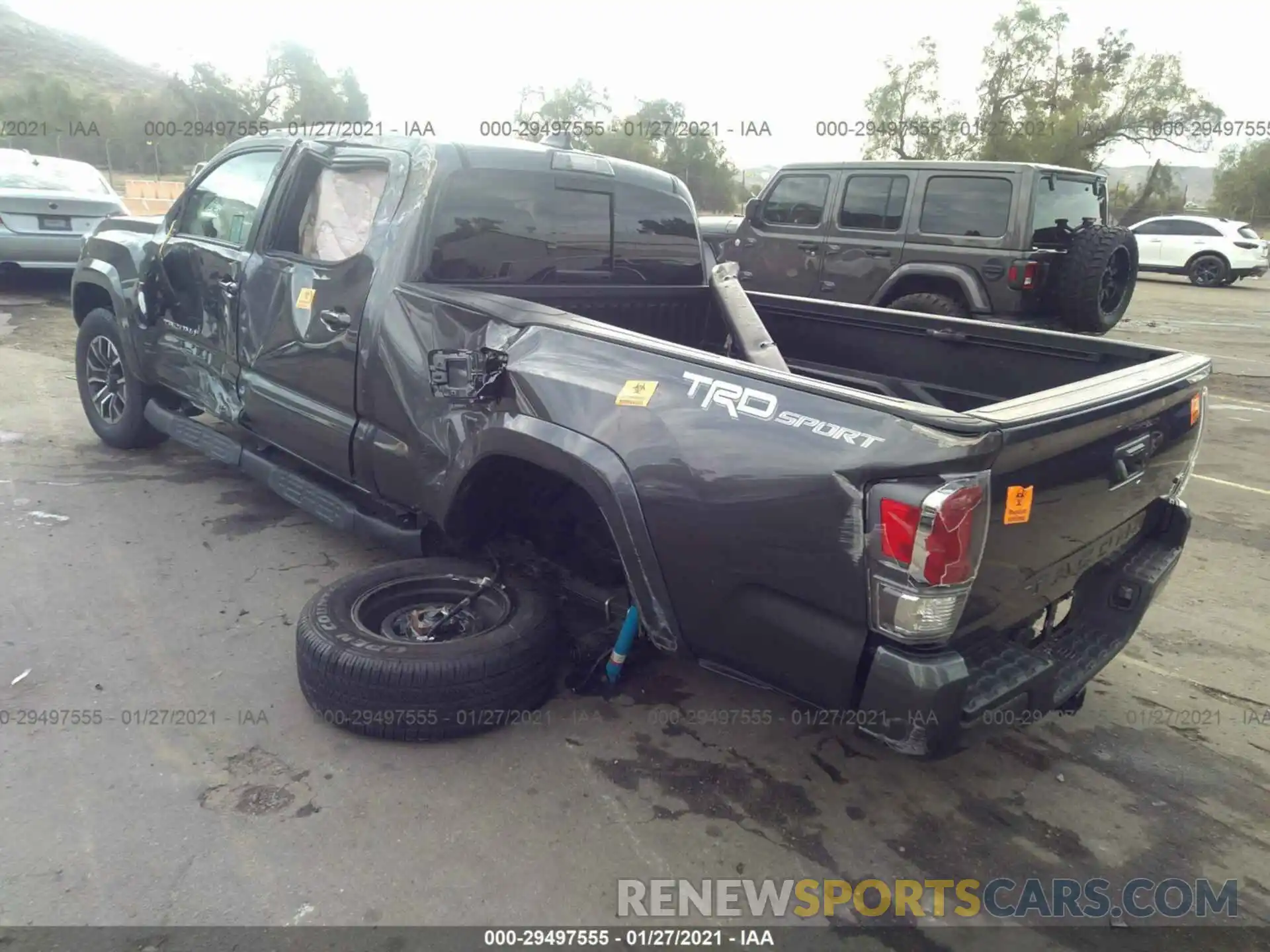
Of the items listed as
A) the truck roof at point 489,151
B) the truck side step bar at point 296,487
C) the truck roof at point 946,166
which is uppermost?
the truck roof at point 946,166

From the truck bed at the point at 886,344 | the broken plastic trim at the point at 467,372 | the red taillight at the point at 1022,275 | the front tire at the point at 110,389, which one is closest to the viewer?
the broken plastic trim at the point at 467,372

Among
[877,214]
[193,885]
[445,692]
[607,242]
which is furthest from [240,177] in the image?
[877,214]

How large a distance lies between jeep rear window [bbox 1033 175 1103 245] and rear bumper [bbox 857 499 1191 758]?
5234 millimetres

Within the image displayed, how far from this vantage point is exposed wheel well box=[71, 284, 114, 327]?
547cm

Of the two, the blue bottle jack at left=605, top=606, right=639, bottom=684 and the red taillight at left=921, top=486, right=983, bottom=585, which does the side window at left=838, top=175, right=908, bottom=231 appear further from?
the red taillight at left=921, top=486, right=983, bottom=585

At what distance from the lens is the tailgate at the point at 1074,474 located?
7.16 feet

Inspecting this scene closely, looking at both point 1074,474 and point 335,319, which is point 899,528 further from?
point 335,319

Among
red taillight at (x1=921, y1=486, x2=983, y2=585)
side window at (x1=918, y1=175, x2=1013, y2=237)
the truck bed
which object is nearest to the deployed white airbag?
the truck bed

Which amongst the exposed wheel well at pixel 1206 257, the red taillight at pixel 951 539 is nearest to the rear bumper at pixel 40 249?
the red taillight at pixel 951 539

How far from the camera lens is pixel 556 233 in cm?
374

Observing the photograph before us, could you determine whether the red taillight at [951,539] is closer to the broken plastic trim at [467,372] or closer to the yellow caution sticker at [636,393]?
the yellow caution sticker at [636,393]

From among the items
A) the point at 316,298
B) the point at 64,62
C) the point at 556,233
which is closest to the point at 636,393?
the point at 556,233

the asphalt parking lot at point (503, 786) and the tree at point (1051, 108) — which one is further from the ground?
the tree at point (1051, 108)

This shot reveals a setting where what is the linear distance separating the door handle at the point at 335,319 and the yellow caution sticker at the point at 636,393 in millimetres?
1439
